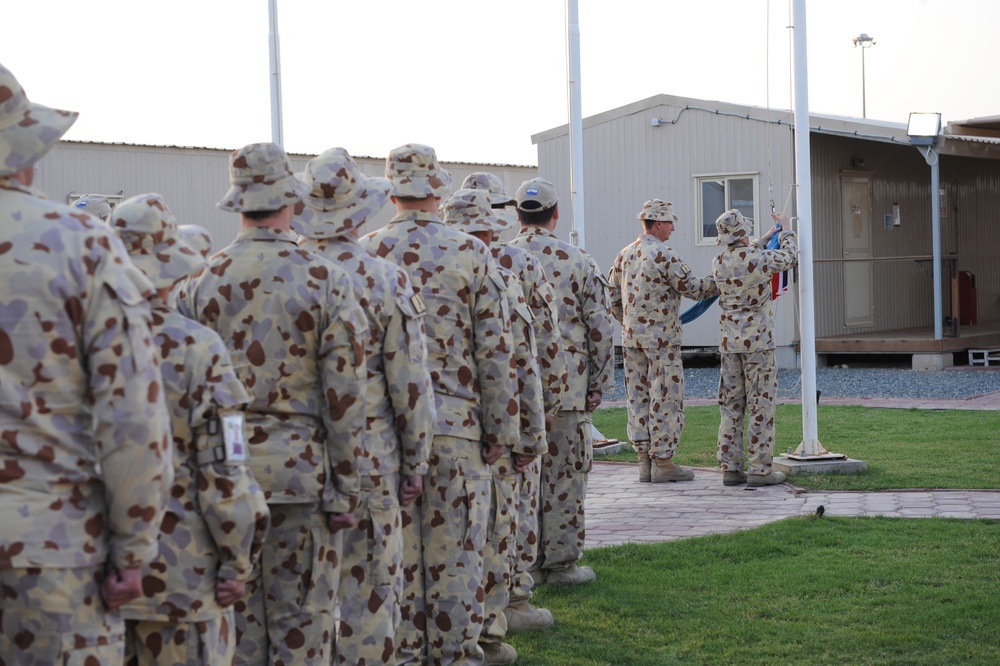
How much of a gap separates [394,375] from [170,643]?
158cm

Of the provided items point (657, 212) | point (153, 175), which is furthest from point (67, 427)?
point (153, 175)

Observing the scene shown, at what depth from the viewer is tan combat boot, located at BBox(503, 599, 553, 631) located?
21.8 ft

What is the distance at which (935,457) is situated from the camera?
464 inches

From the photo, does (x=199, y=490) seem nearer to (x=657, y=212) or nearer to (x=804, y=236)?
(x=657, y=212)

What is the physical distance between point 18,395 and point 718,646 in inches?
158

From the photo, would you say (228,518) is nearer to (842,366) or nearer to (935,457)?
(935,457)

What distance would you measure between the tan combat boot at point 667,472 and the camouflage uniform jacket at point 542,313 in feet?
13.5

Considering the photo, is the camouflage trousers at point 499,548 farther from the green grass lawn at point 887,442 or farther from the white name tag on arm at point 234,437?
the green grass lawn at point 887,442

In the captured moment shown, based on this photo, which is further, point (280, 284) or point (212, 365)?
point (280, 284)

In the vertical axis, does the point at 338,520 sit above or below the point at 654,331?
below

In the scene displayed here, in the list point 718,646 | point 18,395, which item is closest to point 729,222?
point 718,646

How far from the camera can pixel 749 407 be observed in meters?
10.7

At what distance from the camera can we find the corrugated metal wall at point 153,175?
2183 cm

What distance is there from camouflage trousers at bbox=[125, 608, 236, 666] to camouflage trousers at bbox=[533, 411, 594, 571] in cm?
396
